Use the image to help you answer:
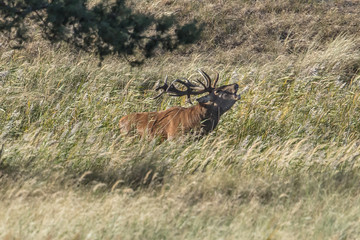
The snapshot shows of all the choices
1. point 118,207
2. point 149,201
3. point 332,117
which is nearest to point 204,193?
point 149,201

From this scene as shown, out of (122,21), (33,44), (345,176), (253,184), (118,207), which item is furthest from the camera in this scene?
(33,44)

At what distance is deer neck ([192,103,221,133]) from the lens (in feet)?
30.1

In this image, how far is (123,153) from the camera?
7.48 meters

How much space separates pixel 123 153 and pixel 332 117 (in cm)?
424

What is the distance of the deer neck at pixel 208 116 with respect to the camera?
9.16m

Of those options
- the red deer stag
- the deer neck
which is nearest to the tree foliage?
the red deer stag

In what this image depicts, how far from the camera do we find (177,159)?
7.52m

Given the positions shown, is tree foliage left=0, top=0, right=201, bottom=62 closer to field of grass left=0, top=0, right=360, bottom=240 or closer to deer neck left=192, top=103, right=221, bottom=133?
field of grass left=0, top=0, right=360, bottom=240

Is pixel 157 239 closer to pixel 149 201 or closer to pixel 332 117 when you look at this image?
pixel 149 201

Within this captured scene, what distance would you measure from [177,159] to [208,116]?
5.97 ft

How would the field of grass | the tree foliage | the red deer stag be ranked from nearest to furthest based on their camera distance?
Result: the field of grass, the tree foliage, the red deer stag

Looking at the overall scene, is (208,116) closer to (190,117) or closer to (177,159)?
(190,117)

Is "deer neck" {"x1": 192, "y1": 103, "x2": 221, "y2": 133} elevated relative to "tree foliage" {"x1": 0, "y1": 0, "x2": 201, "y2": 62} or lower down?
lower down

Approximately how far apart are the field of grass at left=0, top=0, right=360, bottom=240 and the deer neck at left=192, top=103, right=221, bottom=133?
0.69ft
